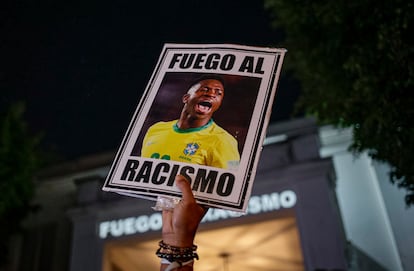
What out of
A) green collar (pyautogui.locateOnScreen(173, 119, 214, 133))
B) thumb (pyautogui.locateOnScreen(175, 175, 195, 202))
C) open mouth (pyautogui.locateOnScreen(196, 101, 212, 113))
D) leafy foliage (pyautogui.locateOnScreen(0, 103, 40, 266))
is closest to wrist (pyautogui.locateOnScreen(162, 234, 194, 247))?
thumb (pyautogui.locateOnScreen(175, 175, 195, 202))

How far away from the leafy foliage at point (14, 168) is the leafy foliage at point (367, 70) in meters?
6.63

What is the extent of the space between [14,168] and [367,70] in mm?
7774

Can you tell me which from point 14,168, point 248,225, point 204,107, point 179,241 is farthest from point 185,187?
point 14,168

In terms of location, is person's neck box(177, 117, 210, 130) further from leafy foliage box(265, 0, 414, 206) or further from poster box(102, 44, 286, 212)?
leafy foliage box(265, 0, 414, 206)

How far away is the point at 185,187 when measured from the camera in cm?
178

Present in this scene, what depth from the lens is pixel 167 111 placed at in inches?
85.2

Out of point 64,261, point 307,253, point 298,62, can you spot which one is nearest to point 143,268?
point 64,261

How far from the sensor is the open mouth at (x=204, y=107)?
2113 millimetres

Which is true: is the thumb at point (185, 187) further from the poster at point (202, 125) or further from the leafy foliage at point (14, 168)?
the leafy foliage at point (14, 168)

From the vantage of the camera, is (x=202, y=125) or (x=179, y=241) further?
(x=202, y=125)

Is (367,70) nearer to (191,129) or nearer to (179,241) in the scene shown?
(191,129)

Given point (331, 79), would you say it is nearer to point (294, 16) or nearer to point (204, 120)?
point (294, 16)

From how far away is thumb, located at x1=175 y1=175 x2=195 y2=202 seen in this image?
174cm

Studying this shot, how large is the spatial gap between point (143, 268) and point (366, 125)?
742 centimetres
